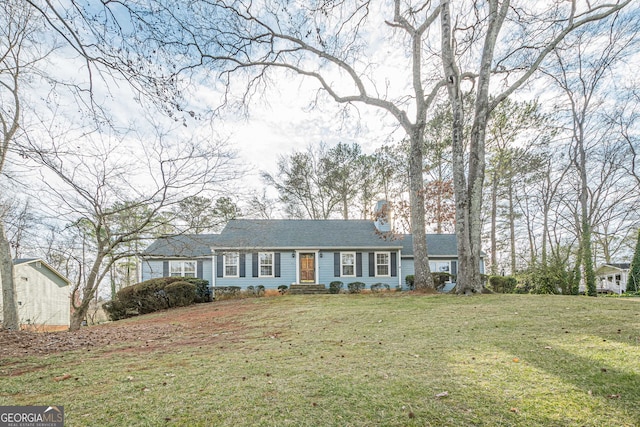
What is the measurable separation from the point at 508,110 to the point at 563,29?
872 cm

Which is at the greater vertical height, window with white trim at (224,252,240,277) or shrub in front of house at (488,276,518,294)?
window with white trim at (224,252,240,277)

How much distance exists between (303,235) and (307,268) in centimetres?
194

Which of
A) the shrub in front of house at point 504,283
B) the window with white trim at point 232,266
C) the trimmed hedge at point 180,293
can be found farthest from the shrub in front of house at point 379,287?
the trimmed hedge at point 180,293

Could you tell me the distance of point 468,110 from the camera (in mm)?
17078

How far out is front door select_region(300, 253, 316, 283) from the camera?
16859mm

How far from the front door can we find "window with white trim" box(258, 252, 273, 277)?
1.65m

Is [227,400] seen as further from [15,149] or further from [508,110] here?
[508,110]

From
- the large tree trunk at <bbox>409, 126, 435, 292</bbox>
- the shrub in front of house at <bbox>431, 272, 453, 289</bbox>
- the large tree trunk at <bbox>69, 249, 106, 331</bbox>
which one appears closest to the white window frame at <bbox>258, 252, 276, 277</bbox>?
the large tree trunk at <bbox>409, 126, 435, 292</bbox>

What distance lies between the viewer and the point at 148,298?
1268 centimetres

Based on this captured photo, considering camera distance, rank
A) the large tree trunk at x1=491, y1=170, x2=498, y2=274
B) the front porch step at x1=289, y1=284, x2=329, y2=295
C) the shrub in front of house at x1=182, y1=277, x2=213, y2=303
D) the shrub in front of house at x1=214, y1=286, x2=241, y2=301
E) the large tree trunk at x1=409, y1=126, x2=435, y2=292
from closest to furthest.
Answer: the large tree trunk at x1=409, y1=126, x2=435, y2=292 < the shrub in front of house at x1=182, y1=277, x2=213, y2=303 < the shrub in front of house at x1=214, y1=286, x2=241, y2=301 < the front porch step at x1=289, y1=284, x2=329, y2=295 < the large tree trunk at x1=491, y1=170, x2=498, y2=274

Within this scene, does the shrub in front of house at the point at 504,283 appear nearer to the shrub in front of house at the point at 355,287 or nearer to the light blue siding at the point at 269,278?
the shrub in front of house at the point at 355,287

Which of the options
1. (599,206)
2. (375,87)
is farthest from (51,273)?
(599,206)

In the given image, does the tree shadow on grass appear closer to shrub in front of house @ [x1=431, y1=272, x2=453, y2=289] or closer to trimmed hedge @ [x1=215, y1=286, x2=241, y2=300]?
shrub in front of house @ [x1=431, y1=272, x2=453, y2=289]

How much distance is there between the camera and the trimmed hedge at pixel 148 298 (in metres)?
12.6
